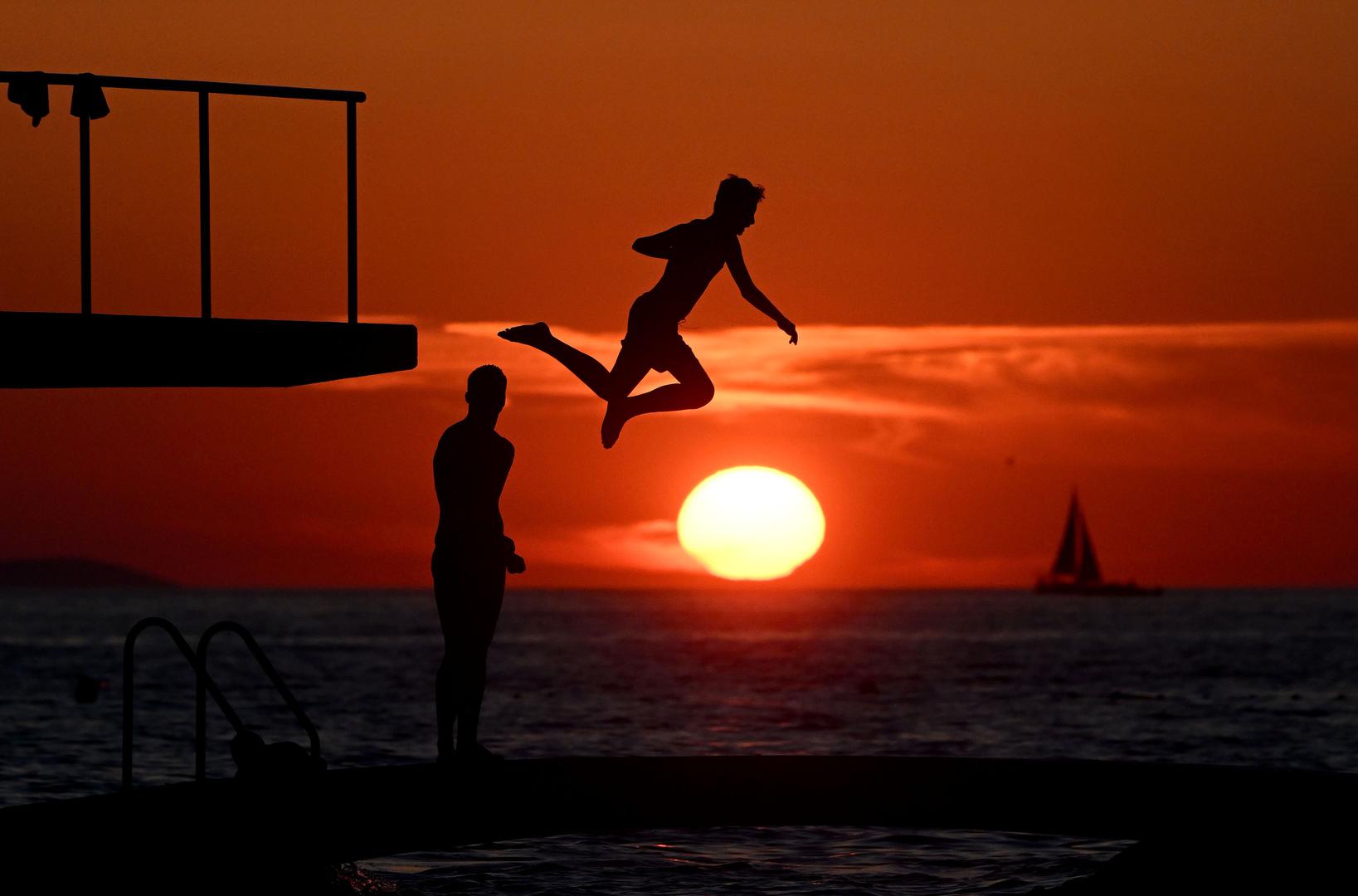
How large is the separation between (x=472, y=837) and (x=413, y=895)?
208 inches

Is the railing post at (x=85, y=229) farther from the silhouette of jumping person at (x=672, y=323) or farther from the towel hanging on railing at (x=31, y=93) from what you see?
the silhouette of jumping person at (x=672, y=323)

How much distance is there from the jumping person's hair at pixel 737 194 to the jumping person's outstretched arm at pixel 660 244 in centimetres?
36

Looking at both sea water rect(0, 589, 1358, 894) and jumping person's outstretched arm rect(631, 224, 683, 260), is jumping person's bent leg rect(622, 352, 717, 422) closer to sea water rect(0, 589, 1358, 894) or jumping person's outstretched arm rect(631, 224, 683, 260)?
jumping person's outstretched arm rect(631, 224, 683, 260)

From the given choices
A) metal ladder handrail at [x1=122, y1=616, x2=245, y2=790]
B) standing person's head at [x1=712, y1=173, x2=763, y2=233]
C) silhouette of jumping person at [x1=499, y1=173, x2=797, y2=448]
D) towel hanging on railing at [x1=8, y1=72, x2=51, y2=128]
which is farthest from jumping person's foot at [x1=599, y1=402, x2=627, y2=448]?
towel hanging on railing at [x1=8, y1=72, x2=51, y2=128]

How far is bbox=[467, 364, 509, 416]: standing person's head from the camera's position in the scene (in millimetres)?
12953

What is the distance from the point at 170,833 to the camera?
12.8 m

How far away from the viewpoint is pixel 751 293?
43.2ft

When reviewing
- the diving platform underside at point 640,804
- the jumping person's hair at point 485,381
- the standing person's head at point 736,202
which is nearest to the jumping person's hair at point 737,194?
the standing person's head at point 736,202

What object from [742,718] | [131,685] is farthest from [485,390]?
[742,718]

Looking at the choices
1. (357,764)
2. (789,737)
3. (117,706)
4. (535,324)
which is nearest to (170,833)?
(535,324)

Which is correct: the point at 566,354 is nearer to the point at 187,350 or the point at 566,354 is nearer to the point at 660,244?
the point at 660,244

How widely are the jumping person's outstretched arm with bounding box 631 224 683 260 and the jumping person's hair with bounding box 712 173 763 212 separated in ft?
1.17

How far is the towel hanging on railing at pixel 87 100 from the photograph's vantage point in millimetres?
13922

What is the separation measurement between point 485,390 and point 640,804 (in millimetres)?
4206
